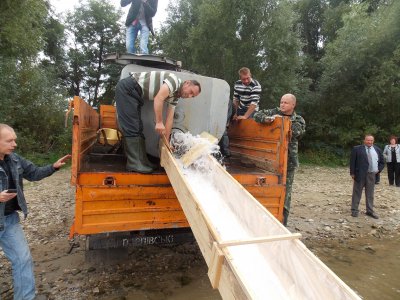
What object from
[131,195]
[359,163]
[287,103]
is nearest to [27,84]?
[287,103]

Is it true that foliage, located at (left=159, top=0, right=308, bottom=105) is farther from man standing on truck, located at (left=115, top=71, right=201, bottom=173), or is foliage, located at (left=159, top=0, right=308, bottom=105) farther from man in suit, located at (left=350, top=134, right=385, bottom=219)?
man standing on truck, located at (left=115, top=71, right=201, bottom=173)

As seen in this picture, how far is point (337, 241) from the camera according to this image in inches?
188

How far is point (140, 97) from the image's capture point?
10.9 feet

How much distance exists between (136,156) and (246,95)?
8.78ft

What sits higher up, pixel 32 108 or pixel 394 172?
pixel 32 108

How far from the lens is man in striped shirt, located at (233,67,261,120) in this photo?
510 cm

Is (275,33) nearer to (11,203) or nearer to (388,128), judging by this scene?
(388,128)

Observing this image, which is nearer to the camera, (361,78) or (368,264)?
(368,264)

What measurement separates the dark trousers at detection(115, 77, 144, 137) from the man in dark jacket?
2.79 m

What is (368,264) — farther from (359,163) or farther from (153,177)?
(153,177)

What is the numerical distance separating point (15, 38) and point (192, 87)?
27.7 ft

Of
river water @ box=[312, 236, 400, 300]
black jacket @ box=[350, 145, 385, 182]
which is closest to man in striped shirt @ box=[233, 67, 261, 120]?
river water @ box=[312, 236, 400, 300]

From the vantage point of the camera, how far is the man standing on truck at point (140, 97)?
315 centimetres

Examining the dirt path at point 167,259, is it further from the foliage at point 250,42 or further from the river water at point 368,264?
the foliage at point 250,42
